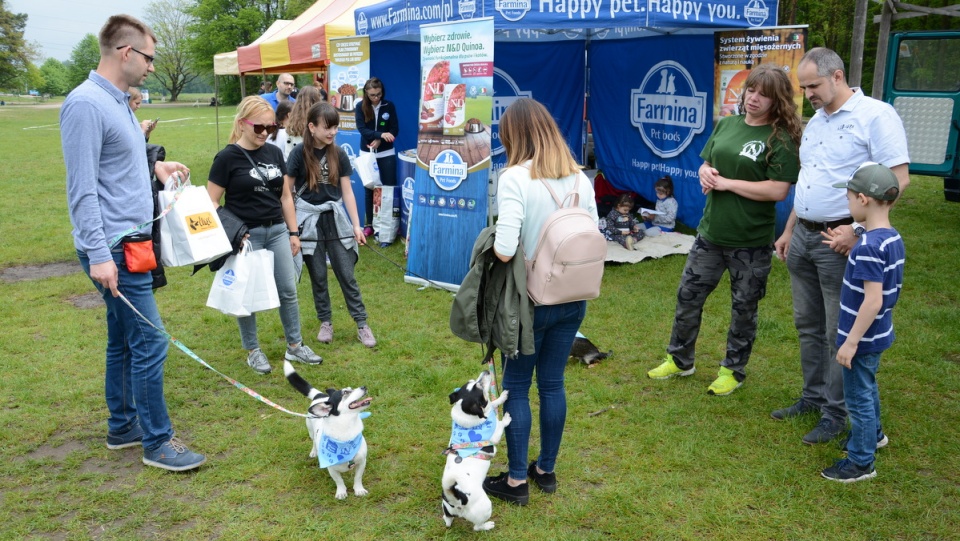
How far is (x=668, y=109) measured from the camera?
29.9 feet

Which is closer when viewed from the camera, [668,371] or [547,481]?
[547,481]

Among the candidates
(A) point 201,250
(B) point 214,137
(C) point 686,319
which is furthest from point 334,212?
(B) point 214,137

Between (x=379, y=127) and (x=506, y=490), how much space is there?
633cm

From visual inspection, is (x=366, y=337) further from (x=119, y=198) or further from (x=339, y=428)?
(x=119, y=198)

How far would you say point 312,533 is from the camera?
3088 mm

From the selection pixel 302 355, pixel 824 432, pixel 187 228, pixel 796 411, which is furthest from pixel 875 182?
pixel 302 355

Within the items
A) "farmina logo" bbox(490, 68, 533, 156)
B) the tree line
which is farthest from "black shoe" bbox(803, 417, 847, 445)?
the tree line

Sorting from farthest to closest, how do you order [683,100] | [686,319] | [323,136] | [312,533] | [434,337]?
1. [683,100]
2. [434,337]
3. [323,136]
4. [686,319]
5. [312,533]

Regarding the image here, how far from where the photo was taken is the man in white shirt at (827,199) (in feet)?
11.2

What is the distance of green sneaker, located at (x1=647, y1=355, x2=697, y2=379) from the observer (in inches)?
186

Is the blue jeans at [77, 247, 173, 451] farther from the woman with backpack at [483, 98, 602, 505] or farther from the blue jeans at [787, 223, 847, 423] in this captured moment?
the blue jeans at [787, 223, 847, 423]

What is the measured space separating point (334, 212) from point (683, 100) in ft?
17.8

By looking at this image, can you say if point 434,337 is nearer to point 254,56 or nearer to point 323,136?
point 323,136

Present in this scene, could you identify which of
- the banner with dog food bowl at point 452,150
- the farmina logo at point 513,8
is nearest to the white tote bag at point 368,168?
the banner with dog food bowl at point 452,150
